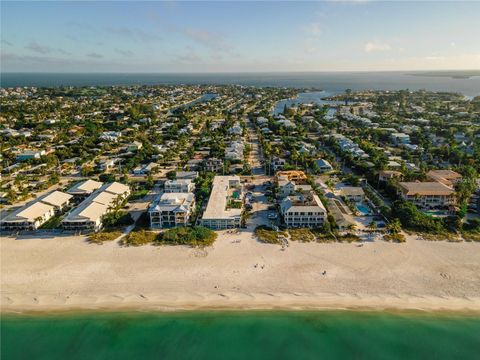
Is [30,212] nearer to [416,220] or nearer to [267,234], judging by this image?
[267,234]

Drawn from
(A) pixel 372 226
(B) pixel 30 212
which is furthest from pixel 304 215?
(B) pixel 30 212

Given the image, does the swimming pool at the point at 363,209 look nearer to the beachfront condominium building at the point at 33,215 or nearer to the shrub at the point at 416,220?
the shrub at the point at 416,220

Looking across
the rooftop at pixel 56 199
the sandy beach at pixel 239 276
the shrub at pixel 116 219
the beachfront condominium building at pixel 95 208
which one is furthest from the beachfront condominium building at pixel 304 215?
the rooftop at pixel 56 199

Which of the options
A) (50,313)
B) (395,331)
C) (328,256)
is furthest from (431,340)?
(50,313)

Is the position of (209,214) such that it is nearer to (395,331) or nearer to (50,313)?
(50,313)

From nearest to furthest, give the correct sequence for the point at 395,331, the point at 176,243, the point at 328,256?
the point at 395,331 → the point at 328,256 → the point at 176,243

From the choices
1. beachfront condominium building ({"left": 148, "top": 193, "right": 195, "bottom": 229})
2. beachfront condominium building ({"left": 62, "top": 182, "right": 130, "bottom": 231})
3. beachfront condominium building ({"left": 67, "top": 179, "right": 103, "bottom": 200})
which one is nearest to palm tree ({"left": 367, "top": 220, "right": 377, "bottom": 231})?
beachfront condominium building ({"left": 148, "top": 193, "right": 195, "bottom": 229})
